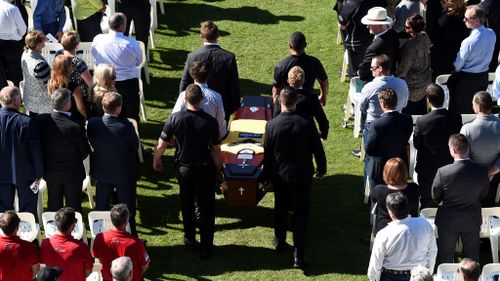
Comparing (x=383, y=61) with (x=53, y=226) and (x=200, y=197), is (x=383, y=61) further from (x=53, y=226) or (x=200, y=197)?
(x=53, y=226)

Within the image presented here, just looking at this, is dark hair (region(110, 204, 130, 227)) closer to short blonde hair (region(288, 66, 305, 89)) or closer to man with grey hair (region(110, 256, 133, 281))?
man with grey hair (region(110, 256, 133, 281))

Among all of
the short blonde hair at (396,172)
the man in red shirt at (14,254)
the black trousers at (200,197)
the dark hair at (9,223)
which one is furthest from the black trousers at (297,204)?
the dark hair at (9,223)

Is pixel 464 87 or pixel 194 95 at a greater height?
pixel 194 95

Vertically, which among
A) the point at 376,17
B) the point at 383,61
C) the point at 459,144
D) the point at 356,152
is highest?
the point at 376,17

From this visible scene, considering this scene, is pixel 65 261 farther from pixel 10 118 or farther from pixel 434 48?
pixel 434 48

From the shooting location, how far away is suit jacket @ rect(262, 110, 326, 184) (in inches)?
397

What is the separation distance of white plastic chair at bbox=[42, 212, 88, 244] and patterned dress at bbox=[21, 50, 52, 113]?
190 centimetres

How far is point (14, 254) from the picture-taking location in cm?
891

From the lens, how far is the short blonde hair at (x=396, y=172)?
9188 millimetres

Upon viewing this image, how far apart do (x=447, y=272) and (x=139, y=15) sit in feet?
22.2

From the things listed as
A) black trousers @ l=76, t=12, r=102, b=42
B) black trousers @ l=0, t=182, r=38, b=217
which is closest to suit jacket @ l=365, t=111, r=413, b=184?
black trousers @ l=0, t=182, r=38, b=217

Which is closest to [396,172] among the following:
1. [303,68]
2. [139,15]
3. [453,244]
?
[453,244]

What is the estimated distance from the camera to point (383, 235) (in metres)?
8.69

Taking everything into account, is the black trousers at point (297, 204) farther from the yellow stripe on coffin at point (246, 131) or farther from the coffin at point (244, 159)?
the yellow stripe on coffin at point (246, 131)
